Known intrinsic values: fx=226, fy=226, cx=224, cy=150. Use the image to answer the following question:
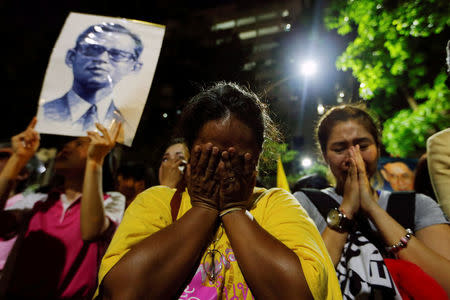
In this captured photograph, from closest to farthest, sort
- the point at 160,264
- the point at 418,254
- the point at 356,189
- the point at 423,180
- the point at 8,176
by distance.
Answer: the point at 160,264 → the point at 418,254 → the point at 356,189 → the point at 8,176 → the point at 423,180

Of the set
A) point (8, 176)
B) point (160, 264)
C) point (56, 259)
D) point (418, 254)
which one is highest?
point (418, 254)

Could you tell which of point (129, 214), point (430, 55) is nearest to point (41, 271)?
point (129, 214)

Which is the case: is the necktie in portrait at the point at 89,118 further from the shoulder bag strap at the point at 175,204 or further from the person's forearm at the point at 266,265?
the person's forearm at the point at 266,265

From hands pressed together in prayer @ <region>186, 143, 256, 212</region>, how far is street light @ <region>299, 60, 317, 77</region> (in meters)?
3.06

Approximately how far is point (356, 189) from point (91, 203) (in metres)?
2.04

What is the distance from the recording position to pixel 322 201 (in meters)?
1.82

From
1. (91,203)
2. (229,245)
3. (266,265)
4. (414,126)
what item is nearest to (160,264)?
(229,245)

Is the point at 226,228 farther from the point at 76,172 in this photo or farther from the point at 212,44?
the point at 212,44

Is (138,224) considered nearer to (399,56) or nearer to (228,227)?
(228,227)

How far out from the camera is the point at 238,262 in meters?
1.03

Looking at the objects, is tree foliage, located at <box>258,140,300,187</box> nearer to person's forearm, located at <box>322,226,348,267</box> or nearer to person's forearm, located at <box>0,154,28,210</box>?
person's forearm, located at <box>322,226,348,267</box>

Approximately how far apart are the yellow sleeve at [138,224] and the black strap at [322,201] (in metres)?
1.17

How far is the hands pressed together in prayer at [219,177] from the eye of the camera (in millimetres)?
1150

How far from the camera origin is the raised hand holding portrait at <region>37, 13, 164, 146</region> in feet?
6.07
